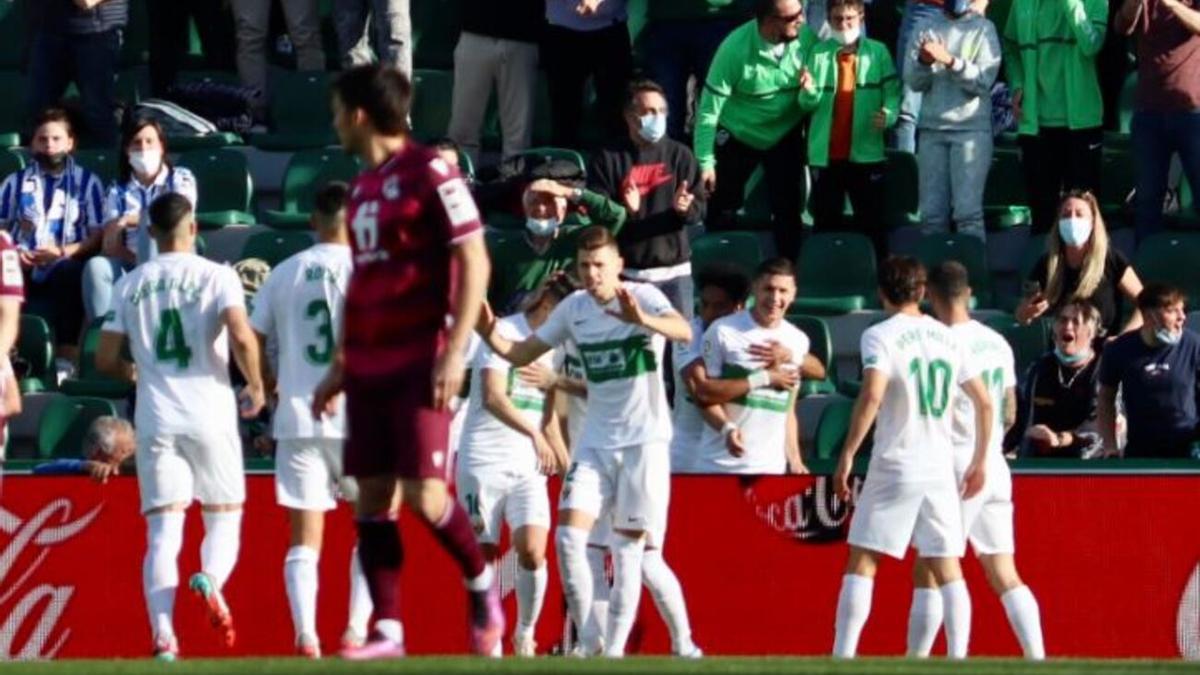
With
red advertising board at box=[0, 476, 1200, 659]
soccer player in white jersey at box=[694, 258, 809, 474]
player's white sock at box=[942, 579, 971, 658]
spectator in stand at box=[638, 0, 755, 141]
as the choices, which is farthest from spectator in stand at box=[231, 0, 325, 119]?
player's white sock at box=[942, 579, 971, 658]

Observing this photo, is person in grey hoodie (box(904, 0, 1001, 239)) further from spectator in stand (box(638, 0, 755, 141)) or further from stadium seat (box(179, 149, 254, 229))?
stadium seat (box(179, 149, 254, 229))

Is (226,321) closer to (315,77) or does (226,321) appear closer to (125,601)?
(125,601)

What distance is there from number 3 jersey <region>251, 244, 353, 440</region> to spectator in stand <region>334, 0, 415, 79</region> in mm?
4997

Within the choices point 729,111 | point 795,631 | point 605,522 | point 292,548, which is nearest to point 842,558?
point 795,631

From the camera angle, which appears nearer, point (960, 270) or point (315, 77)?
point (960, 270)

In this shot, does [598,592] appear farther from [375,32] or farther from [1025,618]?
[375,32]

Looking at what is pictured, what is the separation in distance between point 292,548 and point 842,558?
8.96ft

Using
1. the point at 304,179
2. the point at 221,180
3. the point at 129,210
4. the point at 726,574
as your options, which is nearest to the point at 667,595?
the point at 726,574

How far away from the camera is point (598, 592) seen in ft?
43.5

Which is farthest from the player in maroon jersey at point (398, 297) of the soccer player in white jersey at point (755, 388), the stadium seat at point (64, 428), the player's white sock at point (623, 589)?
the stadium seat at point (64, 428)

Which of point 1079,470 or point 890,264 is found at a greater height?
point 890,264

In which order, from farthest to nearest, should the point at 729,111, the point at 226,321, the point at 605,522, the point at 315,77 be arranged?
the point at 315,77, the point at 729,111, the point at 605,522, the point at 226,321

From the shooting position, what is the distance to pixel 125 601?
1399 cm

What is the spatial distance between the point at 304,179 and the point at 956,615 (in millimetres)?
6339
